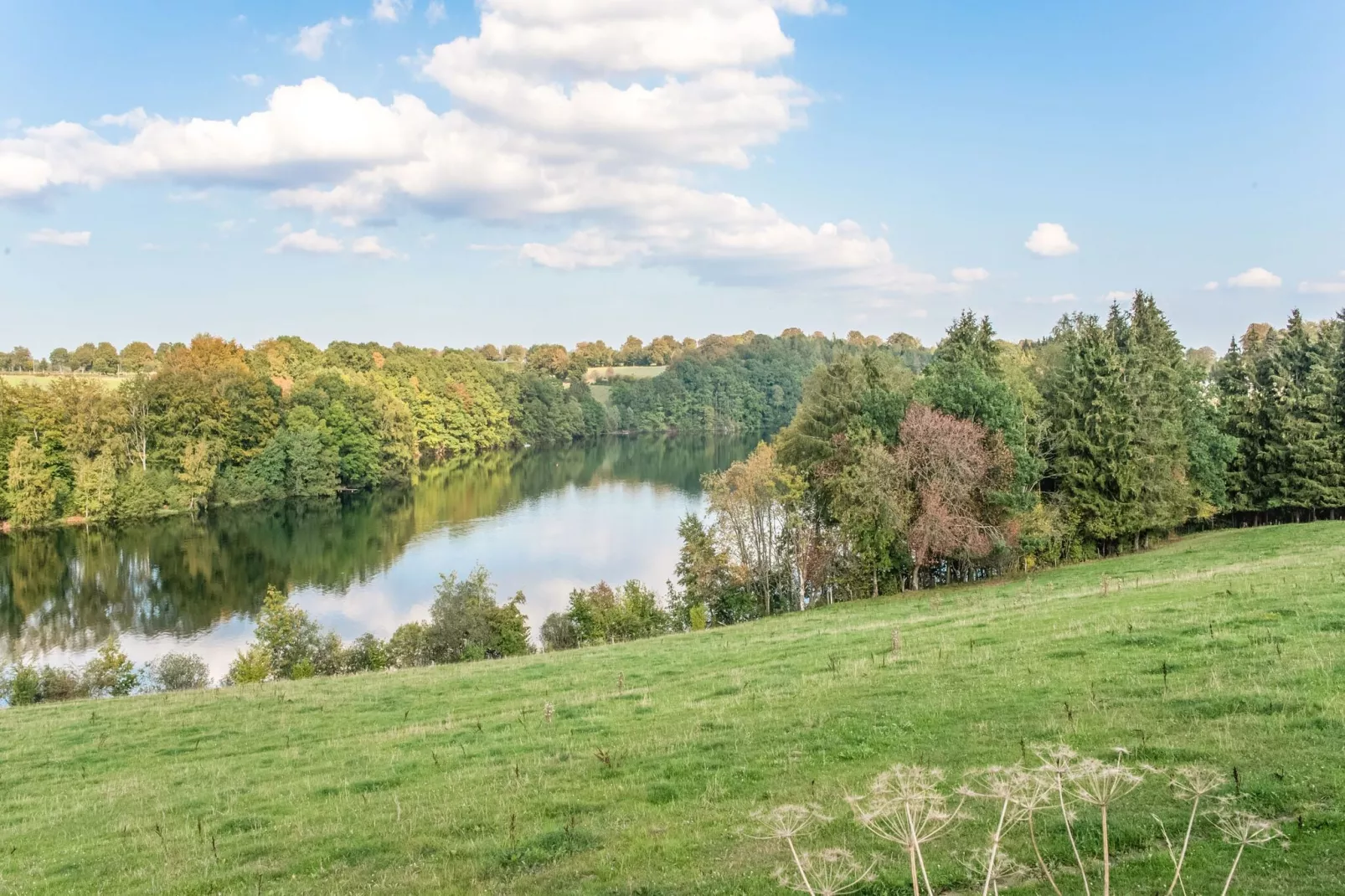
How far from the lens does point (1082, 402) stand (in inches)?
1563

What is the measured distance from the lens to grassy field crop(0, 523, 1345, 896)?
754 cm

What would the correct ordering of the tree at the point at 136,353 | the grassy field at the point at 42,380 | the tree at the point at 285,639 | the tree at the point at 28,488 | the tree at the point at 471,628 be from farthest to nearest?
the tree at the point at 136,353 < the grassy field at the point at 42,380 < the tree at the point at 28,488 < the tree at the point at 471,628 < the tree at the point at 285,639

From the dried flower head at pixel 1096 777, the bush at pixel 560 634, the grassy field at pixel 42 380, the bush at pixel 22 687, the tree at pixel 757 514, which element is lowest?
the bush at pixel 560 634

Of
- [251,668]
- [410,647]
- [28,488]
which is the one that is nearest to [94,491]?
[28,488]

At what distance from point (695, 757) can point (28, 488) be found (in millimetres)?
81559

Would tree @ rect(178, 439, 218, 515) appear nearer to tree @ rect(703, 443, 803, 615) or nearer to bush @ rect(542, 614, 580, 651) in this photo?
bush @ rect(542, 614, 580, 651)

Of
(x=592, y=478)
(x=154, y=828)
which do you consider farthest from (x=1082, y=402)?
(x=592, y=478)

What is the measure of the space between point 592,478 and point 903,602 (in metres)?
75.3

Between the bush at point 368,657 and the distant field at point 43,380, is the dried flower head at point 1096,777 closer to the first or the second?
the bush at point 368,657

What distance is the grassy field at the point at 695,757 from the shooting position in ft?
24.7

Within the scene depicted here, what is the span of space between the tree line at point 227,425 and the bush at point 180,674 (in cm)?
3853

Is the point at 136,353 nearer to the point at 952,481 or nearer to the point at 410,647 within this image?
the point at 410,647

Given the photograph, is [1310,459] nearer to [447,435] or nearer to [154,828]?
[154,828]

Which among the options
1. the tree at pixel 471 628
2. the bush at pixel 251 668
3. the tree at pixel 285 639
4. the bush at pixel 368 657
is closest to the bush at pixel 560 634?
the tree at pixel 471 628
